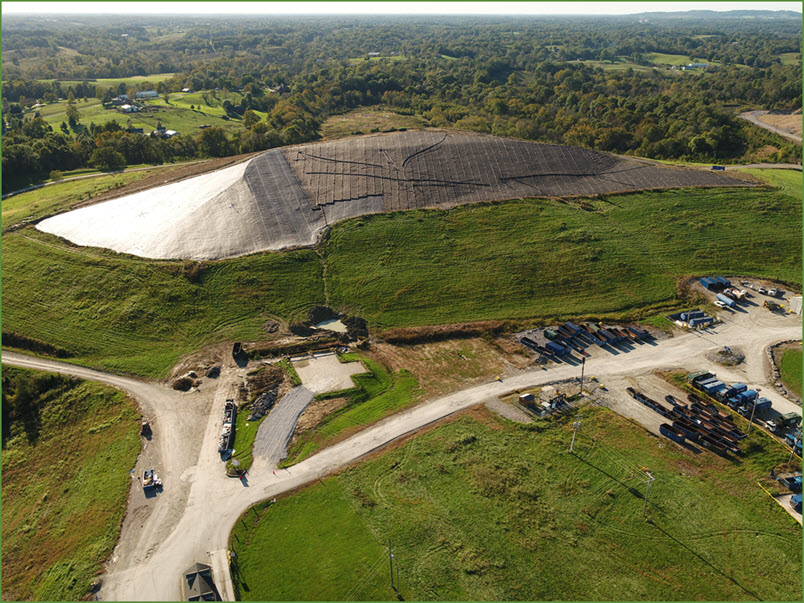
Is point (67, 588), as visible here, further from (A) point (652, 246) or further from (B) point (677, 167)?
(B) point (677, 167)

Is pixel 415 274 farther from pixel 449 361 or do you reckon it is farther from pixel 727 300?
pixel 727 300

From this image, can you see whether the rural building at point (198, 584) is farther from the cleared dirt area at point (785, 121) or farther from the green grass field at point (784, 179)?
the cleared dirt area at point (785, 121)

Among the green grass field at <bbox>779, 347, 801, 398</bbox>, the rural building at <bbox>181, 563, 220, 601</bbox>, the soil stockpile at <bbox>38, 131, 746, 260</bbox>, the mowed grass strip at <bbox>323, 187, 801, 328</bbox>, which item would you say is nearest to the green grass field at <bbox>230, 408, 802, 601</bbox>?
the rural building at <bbox>181, 563, 220, 601</bbox>

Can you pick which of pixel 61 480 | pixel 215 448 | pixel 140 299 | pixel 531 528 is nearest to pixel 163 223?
pixel 140 299

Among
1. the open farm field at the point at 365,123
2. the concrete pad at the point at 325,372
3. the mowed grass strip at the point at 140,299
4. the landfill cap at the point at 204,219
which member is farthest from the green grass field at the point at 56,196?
the concrete pad at the point at 325,372

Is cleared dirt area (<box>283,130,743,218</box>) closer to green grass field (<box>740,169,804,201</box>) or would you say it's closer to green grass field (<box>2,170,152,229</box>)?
green grass field (<box>740,169,804,201</box>)

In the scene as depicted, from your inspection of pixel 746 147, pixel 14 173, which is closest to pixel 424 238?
pixel 746 147
